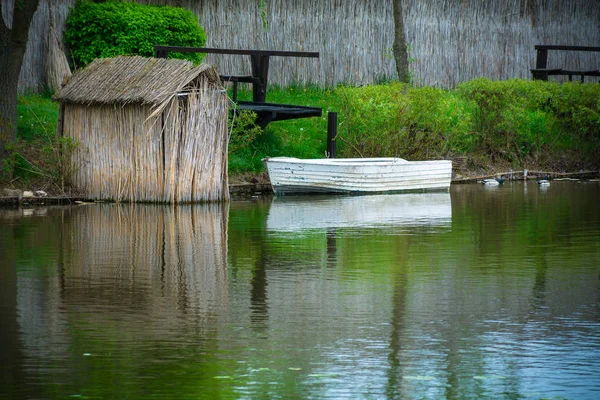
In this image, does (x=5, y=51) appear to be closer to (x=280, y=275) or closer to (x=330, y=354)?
(x=280, y=275)

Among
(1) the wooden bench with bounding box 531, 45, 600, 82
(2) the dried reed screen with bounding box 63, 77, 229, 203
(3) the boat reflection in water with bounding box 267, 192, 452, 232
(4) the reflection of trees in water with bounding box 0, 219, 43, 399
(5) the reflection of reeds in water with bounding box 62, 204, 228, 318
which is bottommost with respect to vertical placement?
(4) the reflection of trees in water with bounding box 0, 219, 43, 399

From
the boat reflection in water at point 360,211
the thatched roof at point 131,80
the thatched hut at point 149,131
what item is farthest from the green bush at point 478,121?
the thatched roof at point 131,80

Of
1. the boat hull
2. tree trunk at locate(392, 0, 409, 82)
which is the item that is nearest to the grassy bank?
the boat hull

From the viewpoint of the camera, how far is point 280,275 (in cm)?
1223

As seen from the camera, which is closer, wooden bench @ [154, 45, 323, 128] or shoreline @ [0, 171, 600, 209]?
shoreline @ [0, 171, 600, 209]

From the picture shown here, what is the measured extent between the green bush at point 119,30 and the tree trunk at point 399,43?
14.9 feet

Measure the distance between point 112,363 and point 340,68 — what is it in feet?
71.3

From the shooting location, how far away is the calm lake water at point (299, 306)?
7.96 metres

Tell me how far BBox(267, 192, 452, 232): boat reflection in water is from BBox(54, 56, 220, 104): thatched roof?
255 centimetres

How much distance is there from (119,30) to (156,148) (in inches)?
251

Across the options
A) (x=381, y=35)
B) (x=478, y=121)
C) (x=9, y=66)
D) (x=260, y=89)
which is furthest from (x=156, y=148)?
(x=381, y=35)

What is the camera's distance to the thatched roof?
18922 mm

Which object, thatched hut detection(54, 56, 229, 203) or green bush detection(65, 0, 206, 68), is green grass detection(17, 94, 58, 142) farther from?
green bush detection(65, 0, 206, 68)

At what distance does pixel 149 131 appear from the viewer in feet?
62.7
